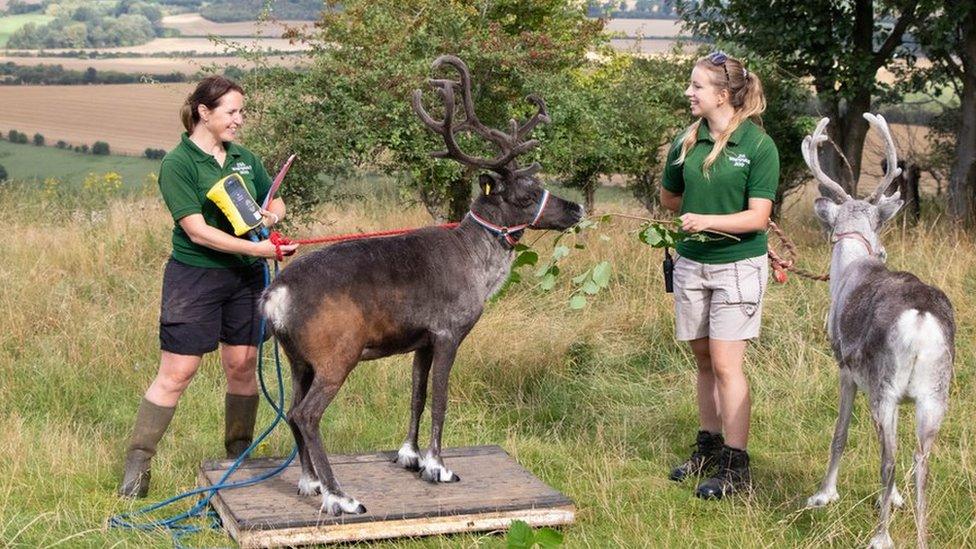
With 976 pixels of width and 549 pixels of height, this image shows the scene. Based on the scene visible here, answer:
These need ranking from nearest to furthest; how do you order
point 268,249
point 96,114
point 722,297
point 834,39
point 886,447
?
point 886,447, point 268,249, point 722,297, point 834,39, point 96,114

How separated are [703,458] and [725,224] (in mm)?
1498

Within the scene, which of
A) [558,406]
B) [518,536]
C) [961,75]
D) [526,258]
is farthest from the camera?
[961,75]

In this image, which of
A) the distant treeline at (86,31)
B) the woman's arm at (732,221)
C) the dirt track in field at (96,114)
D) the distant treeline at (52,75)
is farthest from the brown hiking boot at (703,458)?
the distant treeline at (86,31)

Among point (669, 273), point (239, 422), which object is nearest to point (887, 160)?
point (669, 273)

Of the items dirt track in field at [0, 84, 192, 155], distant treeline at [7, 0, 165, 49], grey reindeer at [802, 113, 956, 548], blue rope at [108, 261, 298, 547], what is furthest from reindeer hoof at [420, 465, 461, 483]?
distant treeline at [7, 0, 165, 49]

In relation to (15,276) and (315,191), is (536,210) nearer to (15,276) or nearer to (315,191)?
(315,191)

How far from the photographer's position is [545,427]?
7.85m

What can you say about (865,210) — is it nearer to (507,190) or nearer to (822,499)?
(822,499)

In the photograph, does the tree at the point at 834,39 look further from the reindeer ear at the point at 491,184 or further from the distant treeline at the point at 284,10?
the reindeer ear at the point at 491,184

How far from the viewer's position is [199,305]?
615cm

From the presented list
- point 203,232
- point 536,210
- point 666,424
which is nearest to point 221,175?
point 203,232

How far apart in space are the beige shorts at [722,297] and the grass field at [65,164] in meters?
10.9

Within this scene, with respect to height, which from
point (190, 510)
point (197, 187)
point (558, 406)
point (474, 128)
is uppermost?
point (474, 128)

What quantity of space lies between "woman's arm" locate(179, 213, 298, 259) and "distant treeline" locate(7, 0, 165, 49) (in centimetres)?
1680
